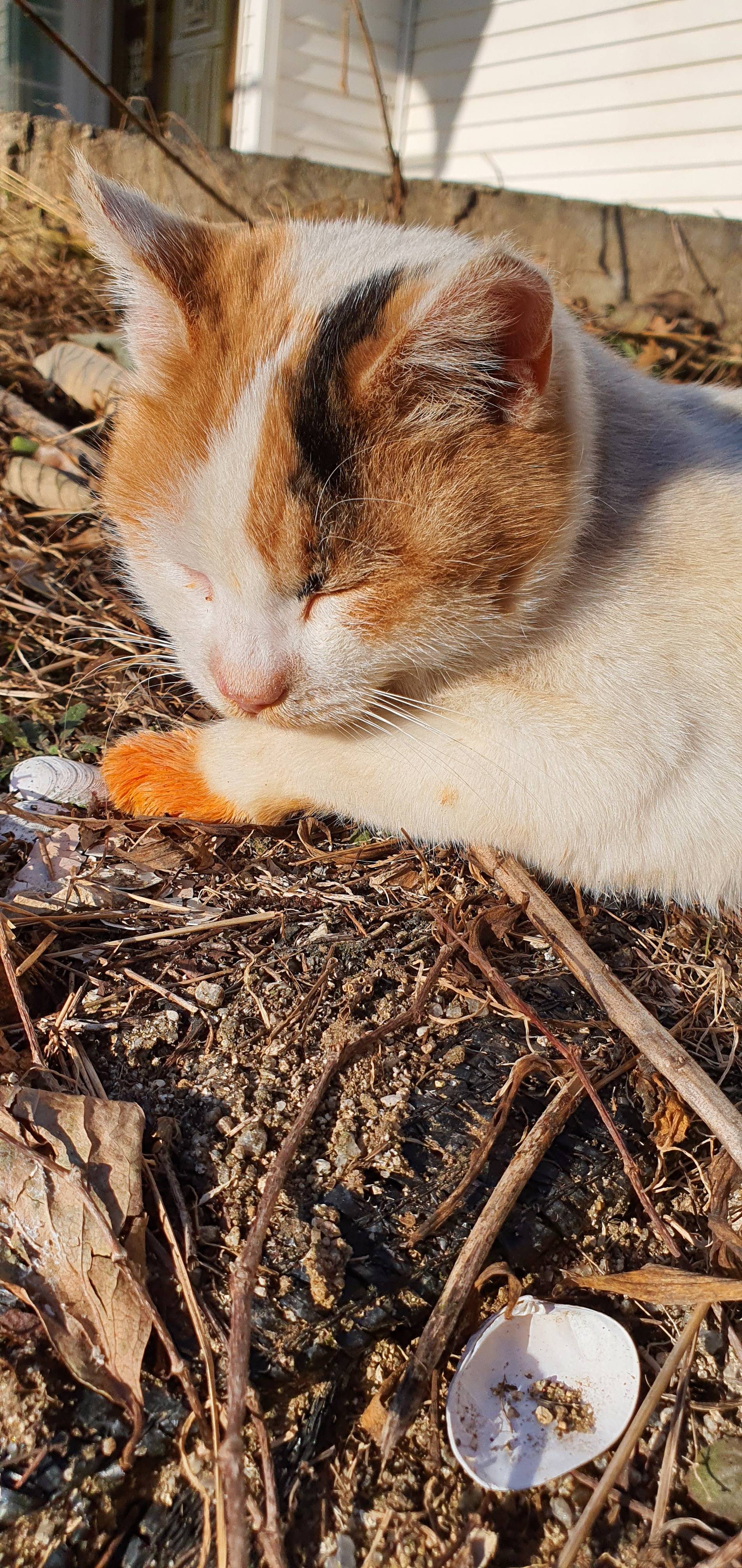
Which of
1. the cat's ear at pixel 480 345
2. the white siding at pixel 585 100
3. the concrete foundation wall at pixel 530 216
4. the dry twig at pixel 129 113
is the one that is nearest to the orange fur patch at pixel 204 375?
the cat's ear at pixel 480 345

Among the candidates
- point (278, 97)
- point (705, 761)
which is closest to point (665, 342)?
point (705, 761)

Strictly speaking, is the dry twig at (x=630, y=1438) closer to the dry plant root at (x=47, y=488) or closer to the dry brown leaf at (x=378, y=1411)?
the dry brown leaf at (x=378, y=1411)

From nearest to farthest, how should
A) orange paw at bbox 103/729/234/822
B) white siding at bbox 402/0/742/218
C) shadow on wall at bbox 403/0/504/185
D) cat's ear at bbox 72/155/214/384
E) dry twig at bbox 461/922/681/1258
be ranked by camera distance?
dry twig at bbox 461/922/681/1258 → cat's ear at bbox 72/155/214/384 → orange paw at bbox 103/729/234/822 → white siding at bbox 402/0/742/218 → shadow on wall at bbox 403/0/504/185

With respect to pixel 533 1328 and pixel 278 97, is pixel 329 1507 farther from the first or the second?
pixel 278 97

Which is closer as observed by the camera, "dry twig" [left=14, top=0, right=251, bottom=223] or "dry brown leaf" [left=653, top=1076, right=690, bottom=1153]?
"dry brown leaf" [left=653, top=1076, right=690, bottom=1153]

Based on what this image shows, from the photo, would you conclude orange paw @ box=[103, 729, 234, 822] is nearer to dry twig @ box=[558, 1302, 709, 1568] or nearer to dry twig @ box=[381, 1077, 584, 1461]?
dry twig @ box=[381, 1077, 584, 1461]

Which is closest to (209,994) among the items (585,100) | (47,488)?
(47,488)

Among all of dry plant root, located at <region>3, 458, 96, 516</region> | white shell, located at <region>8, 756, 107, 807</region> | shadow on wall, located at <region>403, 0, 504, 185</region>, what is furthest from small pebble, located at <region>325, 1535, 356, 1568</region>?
shadow on wall, located at <region>403, 0, 504, 185</region>
